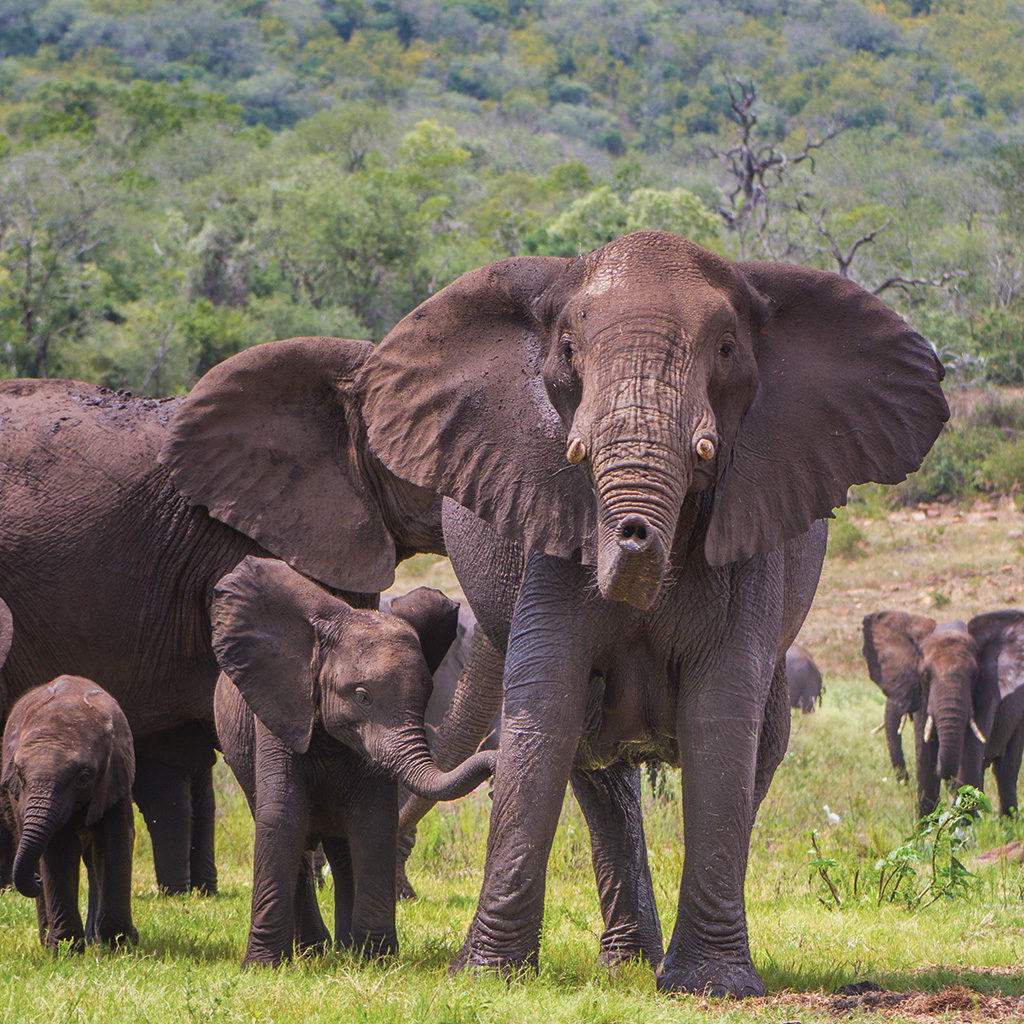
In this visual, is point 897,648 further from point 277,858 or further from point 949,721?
point 277,858

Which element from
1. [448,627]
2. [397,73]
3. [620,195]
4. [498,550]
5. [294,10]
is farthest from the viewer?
[294,10]

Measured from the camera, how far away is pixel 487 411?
16.5 feet

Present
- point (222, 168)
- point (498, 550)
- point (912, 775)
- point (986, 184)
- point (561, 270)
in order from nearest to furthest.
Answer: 1. point (561, 270)
2. point (498, 550)
3. point (912, 775)
4. point (986, 184)
5. point (222, 168)

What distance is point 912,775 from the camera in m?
12.9

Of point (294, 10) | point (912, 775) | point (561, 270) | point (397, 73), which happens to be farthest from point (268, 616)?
point (294, 10)

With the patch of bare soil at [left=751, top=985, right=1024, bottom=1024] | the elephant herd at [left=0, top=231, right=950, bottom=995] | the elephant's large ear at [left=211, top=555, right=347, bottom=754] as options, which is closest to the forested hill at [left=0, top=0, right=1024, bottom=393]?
the elephant's large ear at [left=211, top=555, right=347, bottom=754]

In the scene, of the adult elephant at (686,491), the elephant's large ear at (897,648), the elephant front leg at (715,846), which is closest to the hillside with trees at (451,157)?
the elephant's large ear at (897,648)

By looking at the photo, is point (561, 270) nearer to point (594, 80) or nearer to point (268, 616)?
point (268, 616)

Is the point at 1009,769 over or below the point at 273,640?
below

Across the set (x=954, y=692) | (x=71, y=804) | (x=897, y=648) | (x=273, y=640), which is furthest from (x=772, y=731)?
(x=897, y=648)

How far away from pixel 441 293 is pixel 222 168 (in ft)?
201

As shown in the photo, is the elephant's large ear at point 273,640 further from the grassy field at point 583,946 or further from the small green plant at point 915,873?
the small green plant at point 915,873

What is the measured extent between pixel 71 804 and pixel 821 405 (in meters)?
2.78

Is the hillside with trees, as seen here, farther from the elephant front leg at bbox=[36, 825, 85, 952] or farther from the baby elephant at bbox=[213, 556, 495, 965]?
the baby elephant at bbox=[213, 556, 495, 965]
